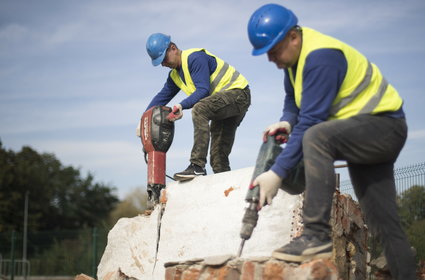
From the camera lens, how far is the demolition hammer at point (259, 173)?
10.3ft

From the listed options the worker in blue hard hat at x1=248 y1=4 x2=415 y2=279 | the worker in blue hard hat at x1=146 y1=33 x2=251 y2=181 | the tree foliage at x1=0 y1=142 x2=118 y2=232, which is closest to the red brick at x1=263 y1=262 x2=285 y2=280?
the worker in blue hard hat at x1=248 y1=4 x2=415 y2=279

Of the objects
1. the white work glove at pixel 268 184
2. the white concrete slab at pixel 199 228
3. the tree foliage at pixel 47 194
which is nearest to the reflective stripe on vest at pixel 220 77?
the white concrete slab at pixel 199 228

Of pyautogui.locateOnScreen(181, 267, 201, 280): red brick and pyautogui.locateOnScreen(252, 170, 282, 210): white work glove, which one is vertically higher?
pyautogui.locateOnScreen(252, 170, 282, 210): white work glove

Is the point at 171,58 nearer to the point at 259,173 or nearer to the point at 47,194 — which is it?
the point at 259,173

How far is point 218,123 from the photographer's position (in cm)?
602

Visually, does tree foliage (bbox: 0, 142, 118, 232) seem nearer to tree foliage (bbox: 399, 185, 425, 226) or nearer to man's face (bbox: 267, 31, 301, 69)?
tree foliage (bbox: 399, 185, 425, 226)

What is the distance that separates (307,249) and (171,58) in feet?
10.8

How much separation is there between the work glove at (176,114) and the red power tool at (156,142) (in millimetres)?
53

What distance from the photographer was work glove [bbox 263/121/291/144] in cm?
327

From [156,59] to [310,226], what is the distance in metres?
3.25

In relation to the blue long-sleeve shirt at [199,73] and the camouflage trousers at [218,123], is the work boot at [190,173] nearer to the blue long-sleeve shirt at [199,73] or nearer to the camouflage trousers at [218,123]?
the camouflage trousers at [218,123]

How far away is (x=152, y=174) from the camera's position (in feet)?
18.9

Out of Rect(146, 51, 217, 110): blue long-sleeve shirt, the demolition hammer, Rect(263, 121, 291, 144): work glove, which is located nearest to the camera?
the demolition hammer

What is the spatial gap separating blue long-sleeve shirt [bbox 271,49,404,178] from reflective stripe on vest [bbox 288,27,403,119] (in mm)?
47
